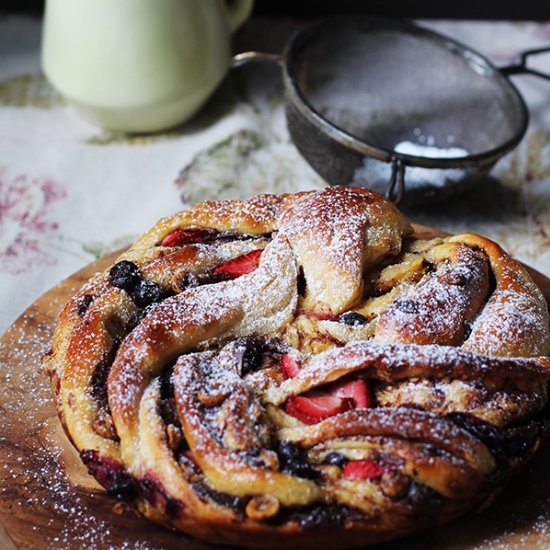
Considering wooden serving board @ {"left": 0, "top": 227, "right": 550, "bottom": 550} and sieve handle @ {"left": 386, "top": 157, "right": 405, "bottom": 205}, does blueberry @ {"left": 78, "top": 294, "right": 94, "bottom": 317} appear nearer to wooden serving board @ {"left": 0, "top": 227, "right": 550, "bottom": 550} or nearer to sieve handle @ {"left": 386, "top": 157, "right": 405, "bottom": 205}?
wooden serving board @ {"left": 0, "top": 227, "right": 550, "bottom": 550}

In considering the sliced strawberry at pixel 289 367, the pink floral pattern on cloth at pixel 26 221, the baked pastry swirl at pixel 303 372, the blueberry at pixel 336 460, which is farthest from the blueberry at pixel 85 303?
the pink floral pattern on cloth at pixel 26 221

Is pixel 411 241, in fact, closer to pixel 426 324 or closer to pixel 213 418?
pixel 426 324

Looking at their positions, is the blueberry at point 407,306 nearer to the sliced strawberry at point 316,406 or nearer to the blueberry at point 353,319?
the blueberry at point 353,319

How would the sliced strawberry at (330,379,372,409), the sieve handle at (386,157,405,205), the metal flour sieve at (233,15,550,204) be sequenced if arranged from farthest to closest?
the metal flour sieve at (233,15,550,204), the sieve handle at (386,157,405,205), the sliced strawberry at (330,379,372,409)

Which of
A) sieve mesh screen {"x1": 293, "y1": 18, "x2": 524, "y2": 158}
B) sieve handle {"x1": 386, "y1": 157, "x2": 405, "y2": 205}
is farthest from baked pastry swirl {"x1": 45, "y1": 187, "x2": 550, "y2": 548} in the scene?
sieve mesh screen {"x1": 293, "y1": 18, "x2": 524, "y2": 158}

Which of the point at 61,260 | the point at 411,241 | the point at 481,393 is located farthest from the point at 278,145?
the point at 481,393

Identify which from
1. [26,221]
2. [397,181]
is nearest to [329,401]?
[397,181]
